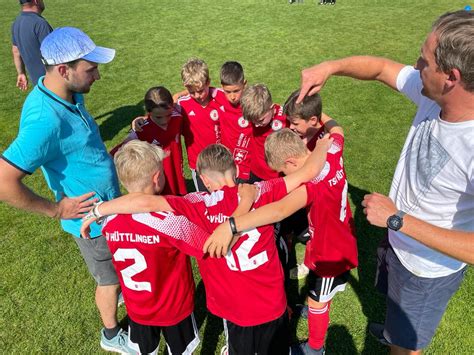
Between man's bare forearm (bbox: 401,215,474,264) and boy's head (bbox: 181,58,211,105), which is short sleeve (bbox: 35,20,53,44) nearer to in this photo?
boy's head (bbox: 181,58,211,105)

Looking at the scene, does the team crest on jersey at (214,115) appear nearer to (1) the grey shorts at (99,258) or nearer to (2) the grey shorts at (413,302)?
(1) the grey shorts at (99,258)

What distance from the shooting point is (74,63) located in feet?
9.67

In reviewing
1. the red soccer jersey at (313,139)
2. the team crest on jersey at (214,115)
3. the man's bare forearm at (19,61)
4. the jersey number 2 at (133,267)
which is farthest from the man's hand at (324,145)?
the man's bare forearm at (19,61)

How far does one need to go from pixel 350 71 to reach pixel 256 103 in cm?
115

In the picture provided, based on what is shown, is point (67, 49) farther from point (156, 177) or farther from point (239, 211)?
point (239, 211)

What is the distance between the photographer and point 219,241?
239 cm

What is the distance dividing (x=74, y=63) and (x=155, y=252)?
66.2 inches

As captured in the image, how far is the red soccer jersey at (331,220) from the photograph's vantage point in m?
2.84

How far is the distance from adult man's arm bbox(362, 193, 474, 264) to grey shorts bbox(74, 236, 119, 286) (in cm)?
230

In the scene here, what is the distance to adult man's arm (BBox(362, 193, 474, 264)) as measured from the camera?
1968 millimetres

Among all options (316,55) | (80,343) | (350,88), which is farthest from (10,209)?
(316,55)

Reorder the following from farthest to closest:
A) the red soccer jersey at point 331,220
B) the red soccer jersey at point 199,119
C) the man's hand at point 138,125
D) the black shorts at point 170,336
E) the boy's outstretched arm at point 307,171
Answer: the red soccer jersey at point 199,119, the man's hand at point 138,125, the black shorts at point 170,336, the red soccer jersey at point 331,220, the boy's outstretched arm at point 307,171

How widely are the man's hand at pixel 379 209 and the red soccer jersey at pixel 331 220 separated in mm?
569

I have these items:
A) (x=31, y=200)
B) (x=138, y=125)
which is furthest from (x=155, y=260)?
(x=138, y=125)
